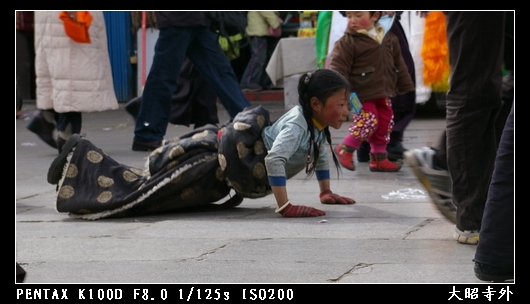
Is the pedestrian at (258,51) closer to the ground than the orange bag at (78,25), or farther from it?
closer to the ground

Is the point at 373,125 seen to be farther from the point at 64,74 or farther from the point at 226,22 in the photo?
the point at 64,74

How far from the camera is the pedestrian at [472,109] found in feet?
11.8

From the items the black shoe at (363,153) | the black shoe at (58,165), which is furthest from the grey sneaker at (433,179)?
the black shoe at (363,153)

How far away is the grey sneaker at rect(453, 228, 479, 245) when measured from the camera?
12.4 feet

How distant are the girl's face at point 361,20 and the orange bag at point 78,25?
2.20 m

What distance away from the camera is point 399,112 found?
6.91 m

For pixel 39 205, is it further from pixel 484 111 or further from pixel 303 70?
pixel 303 70

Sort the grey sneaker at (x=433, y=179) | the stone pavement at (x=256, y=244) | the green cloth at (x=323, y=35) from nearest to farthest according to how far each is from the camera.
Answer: the stone pavement at (x=256, y=244) < the grey sneaker at (x=433, y=179) < the green cloth at (x=323, y=35)

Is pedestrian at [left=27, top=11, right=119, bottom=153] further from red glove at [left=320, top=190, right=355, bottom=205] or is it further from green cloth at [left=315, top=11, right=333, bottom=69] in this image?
red glove at [left=320, top=190, right=355, bottom=205]

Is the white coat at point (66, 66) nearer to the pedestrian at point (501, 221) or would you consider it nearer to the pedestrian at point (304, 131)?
the pedestrian at point (304, 131)

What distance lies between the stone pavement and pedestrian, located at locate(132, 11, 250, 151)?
1801mm

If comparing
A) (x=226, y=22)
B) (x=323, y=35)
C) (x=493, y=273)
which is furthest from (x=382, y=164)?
(x=493, y=273)
